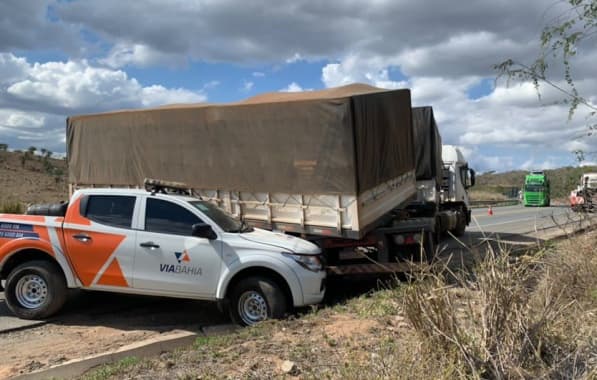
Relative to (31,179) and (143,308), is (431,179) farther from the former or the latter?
(31,179)

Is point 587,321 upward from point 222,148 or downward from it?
downward

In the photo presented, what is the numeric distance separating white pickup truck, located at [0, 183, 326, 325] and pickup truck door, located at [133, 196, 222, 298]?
0.01 meters

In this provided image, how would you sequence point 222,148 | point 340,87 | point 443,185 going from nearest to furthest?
point 222,148, point 340,87, point 443,185

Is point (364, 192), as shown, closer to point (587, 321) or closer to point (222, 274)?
point (222, 274)

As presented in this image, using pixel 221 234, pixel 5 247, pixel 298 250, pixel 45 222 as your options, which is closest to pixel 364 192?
pixel 298 250

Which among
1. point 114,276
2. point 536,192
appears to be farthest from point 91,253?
point 536,192

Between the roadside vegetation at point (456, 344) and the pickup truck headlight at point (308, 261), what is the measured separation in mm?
1605

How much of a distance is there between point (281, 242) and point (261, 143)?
6.51 feet

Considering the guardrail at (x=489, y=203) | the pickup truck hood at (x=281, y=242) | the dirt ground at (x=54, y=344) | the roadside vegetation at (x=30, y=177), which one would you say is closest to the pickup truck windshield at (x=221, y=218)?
the pickup truck hood at (x=281, y=242)

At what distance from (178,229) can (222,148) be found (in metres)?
2.13

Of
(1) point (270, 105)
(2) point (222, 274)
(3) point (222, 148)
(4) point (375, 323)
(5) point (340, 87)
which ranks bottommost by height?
(4) point (375, 323)

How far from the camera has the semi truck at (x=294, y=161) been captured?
781 centimetres

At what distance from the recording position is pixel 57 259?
719 centimetres

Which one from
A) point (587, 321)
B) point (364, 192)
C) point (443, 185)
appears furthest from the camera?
point (443, 185)
